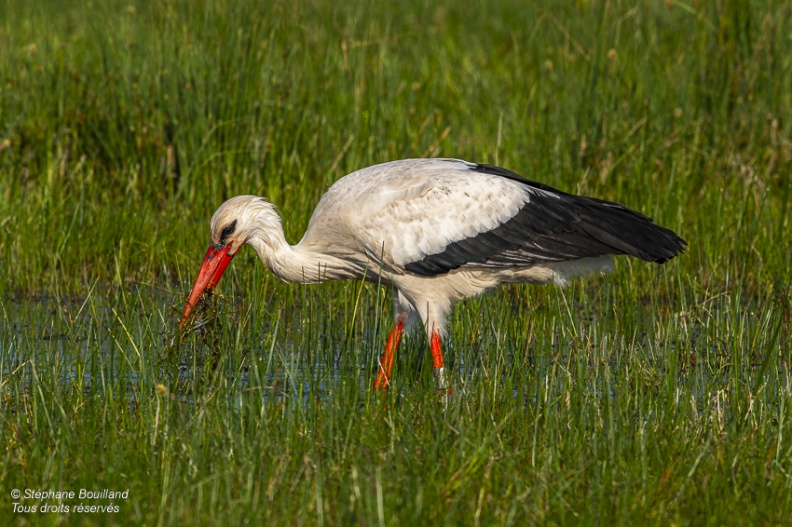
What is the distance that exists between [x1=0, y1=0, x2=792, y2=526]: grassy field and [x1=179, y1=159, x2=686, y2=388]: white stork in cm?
21

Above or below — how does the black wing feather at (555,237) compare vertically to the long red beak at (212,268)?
above

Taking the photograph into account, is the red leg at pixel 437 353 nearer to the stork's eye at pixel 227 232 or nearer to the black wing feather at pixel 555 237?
the black wing feather at pixel 555 237

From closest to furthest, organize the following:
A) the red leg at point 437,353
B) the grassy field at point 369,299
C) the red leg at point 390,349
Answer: the grassy field at point 369,299 → the red leg at point 390,349 → the red leg at point 437,353

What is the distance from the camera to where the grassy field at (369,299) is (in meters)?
3.68

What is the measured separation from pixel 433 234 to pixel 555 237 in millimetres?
553

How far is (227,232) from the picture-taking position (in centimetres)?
552

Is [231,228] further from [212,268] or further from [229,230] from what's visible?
[212,268]

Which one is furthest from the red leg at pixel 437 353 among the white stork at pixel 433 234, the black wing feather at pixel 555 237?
the black wing feather at pixel 555 237

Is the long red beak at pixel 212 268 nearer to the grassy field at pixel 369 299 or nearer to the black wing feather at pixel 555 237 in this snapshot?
the grassy field at pixel 369 299

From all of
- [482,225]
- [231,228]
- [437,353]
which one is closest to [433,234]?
[482,225]

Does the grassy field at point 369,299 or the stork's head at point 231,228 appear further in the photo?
the stork's head at point 231,228

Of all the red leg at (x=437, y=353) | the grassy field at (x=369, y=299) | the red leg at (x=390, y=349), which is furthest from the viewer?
the red leg at (x=437, y=353)

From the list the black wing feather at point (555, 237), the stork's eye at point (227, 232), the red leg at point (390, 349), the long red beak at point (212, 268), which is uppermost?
the black wing feather at point (555, 237)

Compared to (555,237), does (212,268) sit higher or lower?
lower
